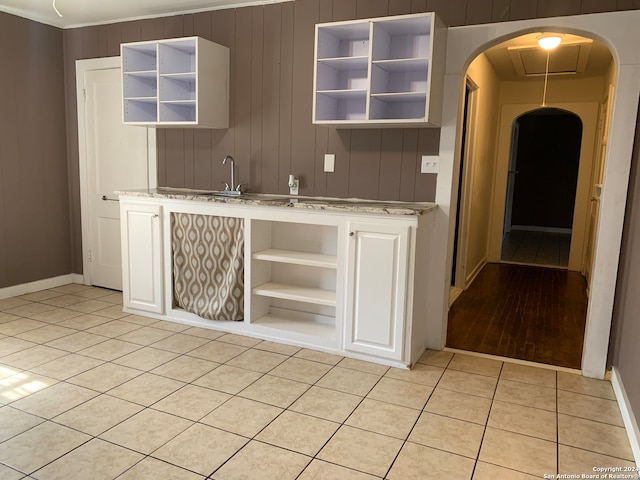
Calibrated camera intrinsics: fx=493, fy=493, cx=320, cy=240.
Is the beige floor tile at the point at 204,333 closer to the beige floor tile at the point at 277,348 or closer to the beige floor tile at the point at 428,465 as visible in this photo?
the beige floor tile at the point at 277,348

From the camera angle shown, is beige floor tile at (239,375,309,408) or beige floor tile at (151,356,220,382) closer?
beige floor tile at (239,375,309,408)

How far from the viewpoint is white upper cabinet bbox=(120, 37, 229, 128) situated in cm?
371

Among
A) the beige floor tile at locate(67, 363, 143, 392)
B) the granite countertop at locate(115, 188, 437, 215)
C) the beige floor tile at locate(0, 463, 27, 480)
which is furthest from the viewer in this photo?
the granite countertop at locate(115, 188, 437, 215)

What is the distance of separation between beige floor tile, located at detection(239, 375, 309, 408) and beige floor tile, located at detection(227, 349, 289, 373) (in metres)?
0.15

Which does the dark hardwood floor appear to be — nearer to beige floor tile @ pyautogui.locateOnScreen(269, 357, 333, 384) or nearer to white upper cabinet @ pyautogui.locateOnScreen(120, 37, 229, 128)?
beige floor tile @ pyautogui.locateOnScreen(269, 357, 333, 384)

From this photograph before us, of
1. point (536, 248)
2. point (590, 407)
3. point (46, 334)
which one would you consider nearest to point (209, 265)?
point (46, 334)

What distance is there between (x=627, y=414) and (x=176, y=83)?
3760mm

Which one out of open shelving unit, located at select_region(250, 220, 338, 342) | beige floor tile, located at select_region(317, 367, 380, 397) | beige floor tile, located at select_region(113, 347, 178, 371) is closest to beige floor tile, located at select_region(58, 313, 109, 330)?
beige floor tile, located at select_region(113, 347, 178, 371)

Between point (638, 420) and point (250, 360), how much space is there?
6.91 feet

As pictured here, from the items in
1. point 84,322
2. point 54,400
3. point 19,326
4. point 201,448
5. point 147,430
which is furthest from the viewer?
point 84,322

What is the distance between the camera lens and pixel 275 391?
2738 mm

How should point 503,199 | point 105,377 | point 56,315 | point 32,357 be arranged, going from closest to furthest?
point 105,377 < point 32,357 < point 56,315 < point 503,199

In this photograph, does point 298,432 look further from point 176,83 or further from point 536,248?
point 536,248

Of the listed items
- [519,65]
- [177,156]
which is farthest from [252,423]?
[519,65]
